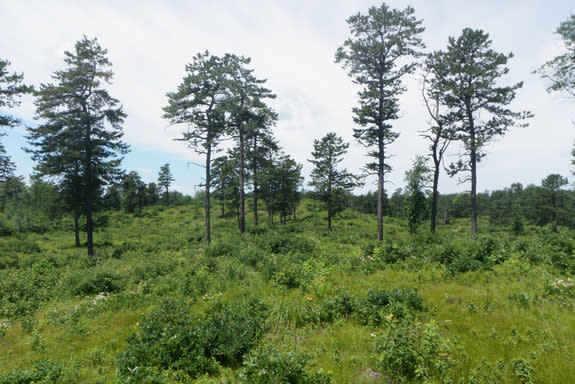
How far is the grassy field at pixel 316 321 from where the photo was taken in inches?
151

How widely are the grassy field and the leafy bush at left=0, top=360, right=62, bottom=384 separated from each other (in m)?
0.02

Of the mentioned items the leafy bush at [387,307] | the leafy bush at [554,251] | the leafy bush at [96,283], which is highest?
the leafy bush at [554,251]

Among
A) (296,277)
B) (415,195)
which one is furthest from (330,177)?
(296,277)

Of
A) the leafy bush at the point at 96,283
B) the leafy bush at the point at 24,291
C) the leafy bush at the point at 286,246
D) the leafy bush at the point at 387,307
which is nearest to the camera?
the leafy bush at the point at 387,307

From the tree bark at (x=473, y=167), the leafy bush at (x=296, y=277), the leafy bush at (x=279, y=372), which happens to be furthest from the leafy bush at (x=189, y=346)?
the tree bark at (x=473, y=167)

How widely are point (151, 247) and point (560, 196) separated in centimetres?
7386

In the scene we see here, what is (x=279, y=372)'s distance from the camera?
3559 millimetres

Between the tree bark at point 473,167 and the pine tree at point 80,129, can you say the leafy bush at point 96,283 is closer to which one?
the pine tree at point 80,129

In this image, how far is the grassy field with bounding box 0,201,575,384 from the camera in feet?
12.6

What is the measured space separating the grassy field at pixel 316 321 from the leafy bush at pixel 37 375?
24 mm

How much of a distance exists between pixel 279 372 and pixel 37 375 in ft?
15.1

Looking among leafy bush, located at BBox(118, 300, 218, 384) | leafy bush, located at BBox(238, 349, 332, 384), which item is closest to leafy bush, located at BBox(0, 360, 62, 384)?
leafy bush, located at BBox(118, 300, 218, 384)

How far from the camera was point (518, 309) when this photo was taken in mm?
5398

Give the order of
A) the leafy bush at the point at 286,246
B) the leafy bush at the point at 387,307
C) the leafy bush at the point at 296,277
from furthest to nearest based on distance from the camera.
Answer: the leafy bush at the point at 286,246 → the leafy bush at the point at 296,277 → the leafy bush at the point at 387,307
